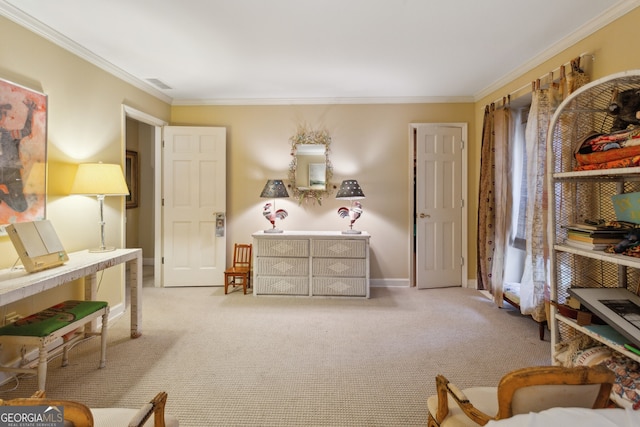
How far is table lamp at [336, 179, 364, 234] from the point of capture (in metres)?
3.86

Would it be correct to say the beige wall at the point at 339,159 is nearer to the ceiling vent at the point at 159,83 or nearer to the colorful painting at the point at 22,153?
the ceiling vent at the point at 159,83

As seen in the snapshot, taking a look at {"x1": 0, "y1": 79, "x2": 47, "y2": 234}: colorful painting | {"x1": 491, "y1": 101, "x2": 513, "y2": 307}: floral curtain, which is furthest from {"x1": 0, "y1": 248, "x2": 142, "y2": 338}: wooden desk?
{"x1": 491, "y1": 101, "x2": 513, "y2": 307}: floral curtain

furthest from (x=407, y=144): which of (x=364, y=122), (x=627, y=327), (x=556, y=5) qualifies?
(x=627, y=327)

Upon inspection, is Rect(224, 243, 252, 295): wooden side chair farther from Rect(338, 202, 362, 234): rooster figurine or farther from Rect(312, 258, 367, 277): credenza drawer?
Rect(338, 202, 362, 234): rooster figurine

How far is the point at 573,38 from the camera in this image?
8.41 ft

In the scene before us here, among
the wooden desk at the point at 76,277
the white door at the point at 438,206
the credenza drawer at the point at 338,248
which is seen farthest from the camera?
the white door at the point at 438,206

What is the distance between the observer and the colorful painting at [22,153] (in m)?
2.13

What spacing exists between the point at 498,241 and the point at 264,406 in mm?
2879

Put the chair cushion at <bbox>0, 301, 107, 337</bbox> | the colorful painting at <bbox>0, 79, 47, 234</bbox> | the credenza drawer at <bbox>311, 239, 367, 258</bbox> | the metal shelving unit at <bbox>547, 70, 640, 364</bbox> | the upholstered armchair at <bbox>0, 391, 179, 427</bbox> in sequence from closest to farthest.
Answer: the upholstered armchair at <bbox>0, 391, 179, 427</bbox> → the chair cushion at <bbox>0, 301, 107, 337</bbox> → the metal shelving unit at <bbox>547, 70, 640, 364</bbox> → the colorful painting at <bbox>0, 79, 47, 234</bbox> → the credenza drawer at <bbox>311, 239, 367, 258</bbox>

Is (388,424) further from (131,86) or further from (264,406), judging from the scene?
(131,86)

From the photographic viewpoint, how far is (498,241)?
11.3 ft

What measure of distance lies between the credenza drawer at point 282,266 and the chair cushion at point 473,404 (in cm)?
255

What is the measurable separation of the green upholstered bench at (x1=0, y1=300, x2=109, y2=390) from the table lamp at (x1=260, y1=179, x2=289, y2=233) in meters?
2.04

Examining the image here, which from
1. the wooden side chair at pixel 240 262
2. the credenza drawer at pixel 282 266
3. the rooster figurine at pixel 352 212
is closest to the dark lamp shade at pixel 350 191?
the rooster figurine at pixel 352 212
